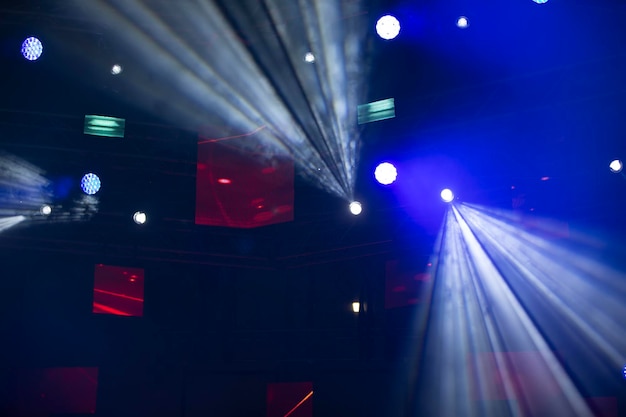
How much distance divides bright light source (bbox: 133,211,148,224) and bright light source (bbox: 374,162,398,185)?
3.42m

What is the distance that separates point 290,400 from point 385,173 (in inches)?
152

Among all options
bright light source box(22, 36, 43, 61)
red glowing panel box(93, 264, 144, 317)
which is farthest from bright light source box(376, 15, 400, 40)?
red glowing panel box(93, 264, 144, 317)

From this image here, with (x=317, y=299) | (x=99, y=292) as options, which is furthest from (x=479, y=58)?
(x=99, y=292)

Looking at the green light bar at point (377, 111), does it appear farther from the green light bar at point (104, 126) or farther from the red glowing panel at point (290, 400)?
the red glowing panel at point (290, 400)

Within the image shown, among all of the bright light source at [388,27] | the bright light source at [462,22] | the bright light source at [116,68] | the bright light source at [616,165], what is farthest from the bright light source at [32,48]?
the bright light source at [616,165]

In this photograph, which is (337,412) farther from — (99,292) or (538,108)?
(538,108)

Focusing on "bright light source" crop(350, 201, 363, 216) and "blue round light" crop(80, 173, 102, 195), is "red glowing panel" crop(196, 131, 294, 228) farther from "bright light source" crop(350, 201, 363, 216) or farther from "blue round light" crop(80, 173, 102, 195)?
"blue round light" crop(80, 173, 102, 195)

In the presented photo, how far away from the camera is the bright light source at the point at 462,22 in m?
6.62

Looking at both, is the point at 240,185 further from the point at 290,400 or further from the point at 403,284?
the point at 290,400

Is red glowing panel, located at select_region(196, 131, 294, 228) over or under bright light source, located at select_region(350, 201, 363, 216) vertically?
over

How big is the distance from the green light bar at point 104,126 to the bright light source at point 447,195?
432cm

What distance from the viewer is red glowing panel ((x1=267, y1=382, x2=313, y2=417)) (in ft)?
29.0

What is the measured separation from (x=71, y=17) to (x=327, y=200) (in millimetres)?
4000

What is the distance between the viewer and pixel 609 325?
727 centimetres
